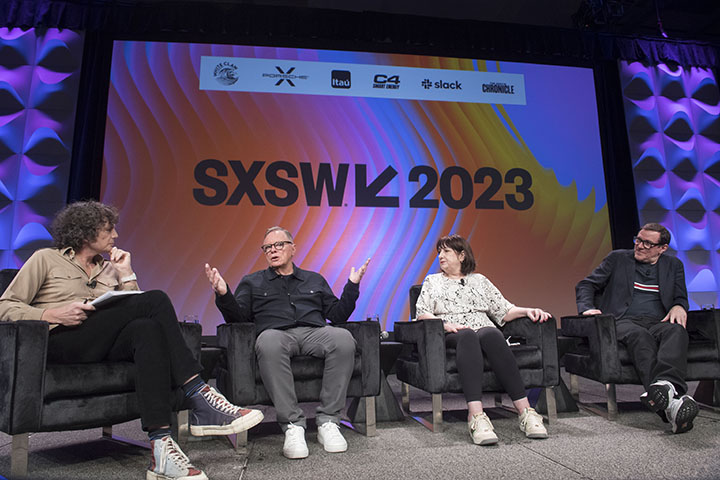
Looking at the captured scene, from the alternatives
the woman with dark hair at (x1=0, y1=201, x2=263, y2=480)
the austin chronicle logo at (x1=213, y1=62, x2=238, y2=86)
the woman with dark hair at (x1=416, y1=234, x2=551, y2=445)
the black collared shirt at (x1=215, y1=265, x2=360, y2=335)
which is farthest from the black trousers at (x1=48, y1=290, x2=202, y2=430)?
the austin chronicle logo at (x1=213, y1=62, x2=238, y2=86)

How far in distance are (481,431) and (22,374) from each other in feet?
5.62

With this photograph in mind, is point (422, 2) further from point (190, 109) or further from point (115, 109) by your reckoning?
point (115, 109)

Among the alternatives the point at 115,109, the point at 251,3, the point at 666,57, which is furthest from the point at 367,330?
the point at 666,57

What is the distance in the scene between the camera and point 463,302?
2732mm

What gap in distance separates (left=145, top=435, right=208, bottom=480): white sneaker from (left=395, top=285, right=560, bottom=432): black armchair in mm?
1160

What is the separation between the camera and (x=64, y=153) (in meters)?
4.49

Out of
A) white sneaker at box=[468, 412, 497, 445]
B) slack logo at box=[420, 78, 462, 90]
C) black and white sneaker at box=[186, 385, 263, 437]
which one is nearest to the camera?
black and white sneaker at box=[186, 385, 263, 437]

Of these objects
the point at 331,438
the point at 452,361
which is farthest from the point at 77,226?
the point at 452,361


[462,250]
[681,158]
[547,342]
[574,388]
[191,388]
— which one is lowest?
[574,388]

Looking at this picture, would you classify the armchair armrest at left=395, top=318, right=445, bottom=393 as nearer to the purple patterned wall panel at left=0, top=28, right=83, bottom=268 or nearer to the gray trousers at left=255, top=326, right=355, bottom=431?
the gray trousers at left=255, top=326, right=355, bottom=431

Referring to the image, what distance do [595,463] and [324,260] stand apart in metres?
3.00

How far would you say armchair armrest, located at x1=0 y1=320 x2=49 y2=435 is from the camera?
168 centimetres

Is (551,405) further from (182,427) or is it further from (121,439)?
(121,439)

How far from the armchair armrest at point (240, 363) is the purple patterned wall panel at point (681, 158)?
4.51 metres
